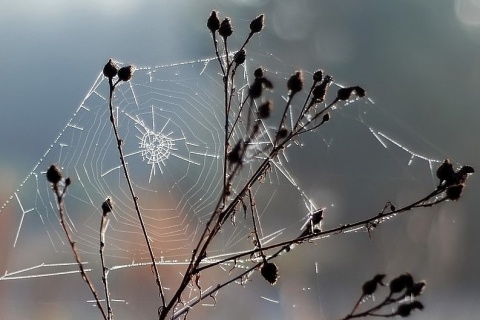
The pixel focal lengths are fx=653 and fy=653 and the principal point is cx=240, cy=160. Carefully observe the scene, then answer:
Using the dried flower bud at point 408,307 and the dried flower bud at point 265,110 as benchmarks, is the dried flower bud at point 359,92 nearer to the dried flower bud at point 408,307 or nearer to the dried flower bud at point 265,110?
the dried flower bud at point 265,110

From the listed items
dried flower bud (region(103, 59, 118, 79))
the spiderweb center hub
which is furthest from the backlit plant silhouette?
the spiderweb center hub

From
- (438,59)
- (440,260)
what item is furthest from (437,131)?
(440,260)

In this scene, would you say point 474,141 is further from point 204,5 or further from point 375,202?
point 204,5

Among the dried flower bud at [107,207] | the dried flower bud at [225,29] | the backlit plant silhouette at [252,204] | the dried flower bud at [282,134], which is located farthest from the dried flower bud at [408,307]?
the dried flower bud at [225,29]

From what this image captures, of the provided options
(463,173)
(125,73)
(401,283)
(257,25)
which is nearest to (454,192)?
(463,173)

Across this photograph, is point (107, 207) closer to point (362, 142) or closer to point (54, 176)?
point (54, 176)

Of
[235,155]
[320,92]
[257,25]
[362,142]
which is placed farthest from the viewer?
[362,142]

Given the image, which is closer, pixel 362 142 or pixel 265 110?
pixel 265 110
